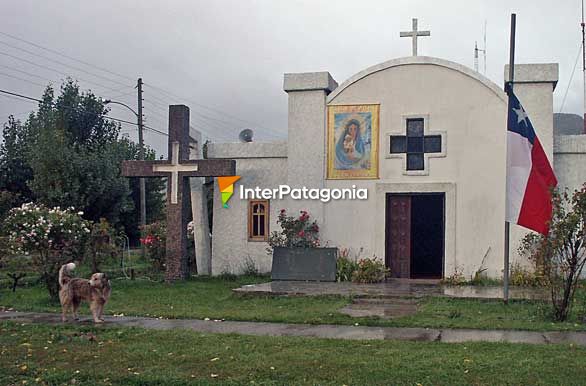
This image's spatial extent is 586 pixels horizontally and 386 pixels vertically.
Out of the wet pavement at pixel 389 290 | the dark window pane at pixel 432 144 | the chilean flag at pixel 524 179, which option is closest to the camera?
the chilean flag at pixel 524 179

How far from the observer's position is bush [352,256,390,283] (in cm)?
1659

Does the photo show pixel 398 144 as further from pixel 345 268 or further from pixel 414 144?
pixel 345 268

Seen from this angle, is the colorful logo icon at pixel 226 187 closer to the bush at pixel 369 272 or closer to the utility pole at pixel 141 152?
the bush at pixel 369 272

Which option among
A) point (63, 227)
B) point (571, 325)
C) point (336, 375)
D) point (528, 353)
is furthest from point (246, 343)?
point (63, 227)

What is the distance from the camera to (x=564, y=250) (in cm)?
1082

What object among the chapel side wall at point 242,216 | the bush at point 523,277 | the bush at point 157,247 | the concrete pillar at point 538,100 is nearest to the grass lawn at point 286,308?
the bush at point 523,277

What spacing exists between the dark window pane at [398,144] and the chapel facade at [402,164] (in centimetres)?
3

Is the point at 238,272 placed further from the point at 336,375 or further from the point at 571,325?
the point at 336,375

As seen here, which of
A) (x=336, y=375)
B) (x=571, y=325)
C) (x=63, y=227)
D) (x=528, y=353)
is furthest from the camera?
(x=63, y=227)

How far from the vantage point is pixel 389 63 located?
17516 millimetres

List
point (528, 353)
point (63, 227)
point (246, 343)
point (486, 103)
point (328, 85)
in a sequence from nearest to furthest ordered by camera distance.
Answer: point (528, 353) < point (246, 343) < point (63, 227) < point (486, 103) < point (328, 85)

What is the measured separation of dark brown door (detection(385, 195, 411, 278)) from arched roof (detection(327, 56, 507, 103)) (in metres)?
3.08

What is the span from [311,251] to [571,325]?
786cm

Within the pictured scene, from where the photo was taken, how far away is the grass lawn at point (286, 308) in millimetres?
10633
